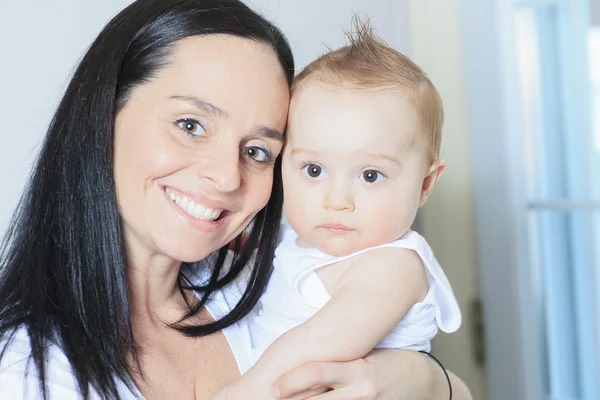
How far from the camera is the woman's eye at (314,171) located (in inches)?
50.0

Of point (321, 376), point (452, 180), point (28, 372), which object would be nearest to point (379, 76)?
point (321, 376)

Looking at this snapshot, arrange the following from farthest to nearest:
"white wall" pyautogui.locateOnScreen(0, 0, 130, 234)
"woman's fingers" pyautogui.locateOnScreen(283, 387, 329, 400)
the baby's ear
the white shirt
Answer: "white wall" pyautogui.locateOnScreen(0, 0, 130, 234) < the baby's ear < "woman's fingers" pyautogui.locateOnScreen(283, 387, 329, 400) < the white shirt

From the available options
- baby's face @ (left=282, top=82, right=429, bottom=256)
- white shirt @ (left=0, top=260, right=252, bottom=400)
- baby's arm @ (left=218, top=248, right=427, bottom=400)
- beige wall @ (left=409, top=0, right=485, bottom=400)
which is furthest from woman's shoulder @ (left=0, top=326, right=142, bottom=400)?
beige wall @ (left=409, top=0, right=485, bottom=400)

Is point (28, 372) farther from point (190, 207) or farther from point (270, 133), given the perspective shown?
point (270, 133)

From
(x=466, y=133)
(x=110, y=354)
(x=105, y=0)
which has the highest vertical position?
(x=105, y=0)

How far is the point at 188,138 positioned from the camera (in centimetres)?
121

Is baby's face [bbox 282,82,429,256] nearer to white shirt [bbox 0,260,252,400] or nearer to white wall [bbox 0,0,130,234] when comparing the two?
white shirt [bbox 0,260,252,400]

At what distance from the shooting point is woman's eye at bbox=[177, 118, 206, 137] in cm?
121

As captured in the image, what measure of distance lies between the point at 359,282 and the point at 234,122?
1.11 ft

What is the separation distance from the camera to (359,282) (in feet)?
3.87

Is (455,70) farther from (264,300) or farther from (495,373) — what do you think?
(264,300)

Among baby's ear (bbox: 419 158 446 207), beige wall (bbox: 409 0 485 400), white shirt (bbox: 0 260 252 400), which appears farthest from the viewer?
beige wall (bbox: 409 0 485 400)

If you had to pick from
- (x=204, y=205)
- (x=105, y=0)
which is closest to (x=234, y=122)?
(x=204, y=205)

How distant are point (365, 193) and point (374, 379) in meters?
0.31
